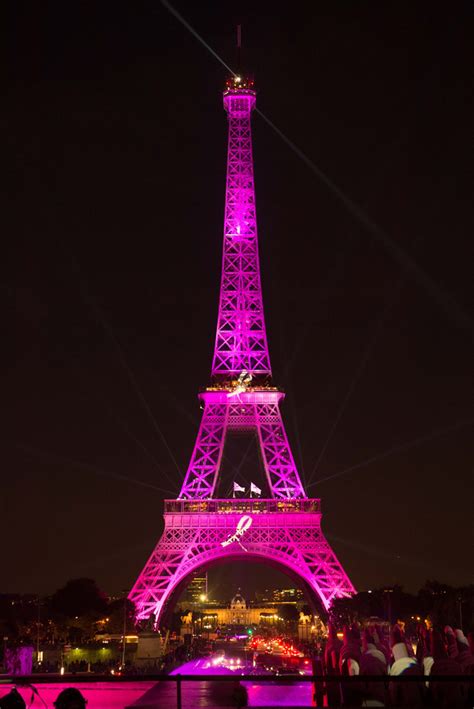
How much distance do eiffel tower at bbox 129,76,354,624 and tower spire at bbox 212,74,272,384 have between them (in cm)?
11

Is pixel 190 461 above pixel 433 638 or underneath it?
above

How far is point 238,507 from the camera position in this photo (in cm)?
8738

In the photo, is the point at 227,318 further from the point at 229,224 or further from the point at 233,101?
the point at 233,101

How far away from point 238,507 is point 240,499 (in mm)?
909

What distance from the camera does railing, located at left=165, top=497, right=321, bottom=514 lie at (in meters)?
86.1

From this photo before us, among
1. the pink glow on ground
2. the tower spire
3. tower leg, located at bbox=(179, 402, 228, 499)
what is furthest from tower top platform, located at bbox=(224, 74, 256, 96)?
the pink glow on ground

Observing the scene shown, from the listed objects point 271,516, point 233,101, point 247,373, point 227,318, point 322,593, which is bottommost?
point 322,593

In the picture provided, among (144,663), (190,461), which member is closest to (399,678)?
(144,663)

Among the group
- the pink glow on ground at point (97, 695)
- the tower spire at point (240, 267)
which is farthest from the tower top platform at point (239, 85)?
the pink glow on ground at point (97, 695)

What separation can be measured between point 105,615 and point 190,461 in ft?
61.2

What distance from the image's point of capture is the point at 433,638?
46.9 ft

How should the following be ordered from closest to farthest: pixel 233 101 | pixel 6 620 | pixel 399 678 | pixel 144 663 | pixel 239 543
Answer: pixel 399 678
pixel 144 663
pixel 6 620
pixel 239 543
pixel 233 101

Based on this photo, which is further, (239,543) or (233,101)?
(233,101)

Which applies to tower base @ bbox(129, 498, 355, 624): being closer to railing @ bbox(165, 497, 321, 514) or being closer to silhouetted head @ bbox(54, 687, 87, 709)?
railing @ bbox(165, 497, 321, 514)
